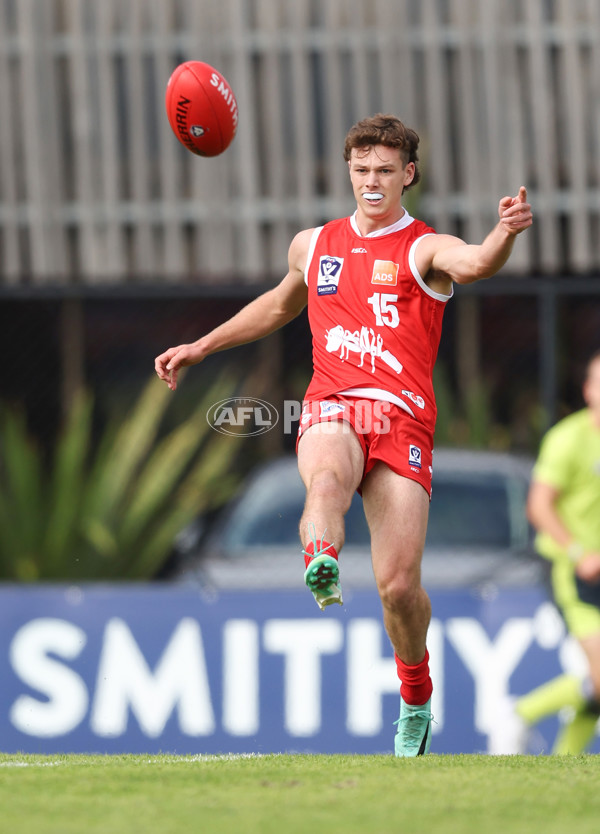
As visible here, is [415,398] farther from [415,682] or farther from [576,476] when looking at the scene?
[576,476]

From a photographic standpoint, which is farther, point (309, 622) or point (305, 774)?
point (309, 622)

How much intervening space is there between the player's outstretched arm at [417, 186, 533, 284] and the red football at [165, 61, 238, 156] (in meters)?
1.25

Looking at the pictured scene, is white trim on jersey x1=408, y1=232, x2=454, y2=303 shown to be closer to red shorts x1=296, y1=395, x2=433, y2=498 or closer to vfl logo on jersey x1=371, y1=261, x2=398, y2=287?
vfl logo on jersey x1=371, y1=261, x2=398, y2=287

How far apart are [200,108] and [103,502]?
4172 millimetres

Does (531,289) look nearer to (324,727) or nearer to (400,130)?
(324,727)

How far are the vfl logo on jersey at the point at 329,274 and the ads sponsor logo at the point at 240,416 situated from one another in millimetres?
4208

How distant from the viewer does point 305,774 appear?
5.16m

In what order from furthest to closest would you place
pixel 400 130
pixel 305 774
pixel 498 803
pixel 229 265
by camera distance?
pixel 229 265, pixel 400 130, pixel 305 774, pixel 498 803

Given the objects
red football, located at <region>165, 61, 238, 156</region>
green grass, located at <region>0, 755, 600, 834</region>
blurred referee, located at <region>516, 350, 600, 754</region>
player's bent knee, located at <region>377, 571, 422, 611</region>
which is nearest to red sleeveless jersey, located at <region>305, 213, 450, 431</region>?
player's bent knee, located at <region>377, 571, 422, 611</region>

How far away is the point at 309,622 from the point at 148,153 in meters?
4.68

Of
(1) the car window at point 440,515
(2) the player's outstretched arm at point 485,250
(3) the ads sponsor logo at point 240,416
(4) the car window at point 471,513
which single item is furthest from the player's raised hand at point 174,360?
(3) the ads sponsor logo at point 240,416

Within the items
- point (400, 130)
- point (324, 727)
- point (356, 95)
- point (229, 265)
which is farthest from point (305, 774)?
point (356, 95)

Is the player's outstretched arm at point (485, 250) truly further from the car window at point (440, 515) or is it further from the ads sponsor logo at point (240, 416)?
the ads sponsor logo at point (240, 416)

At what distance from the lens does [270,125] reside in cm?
1141
